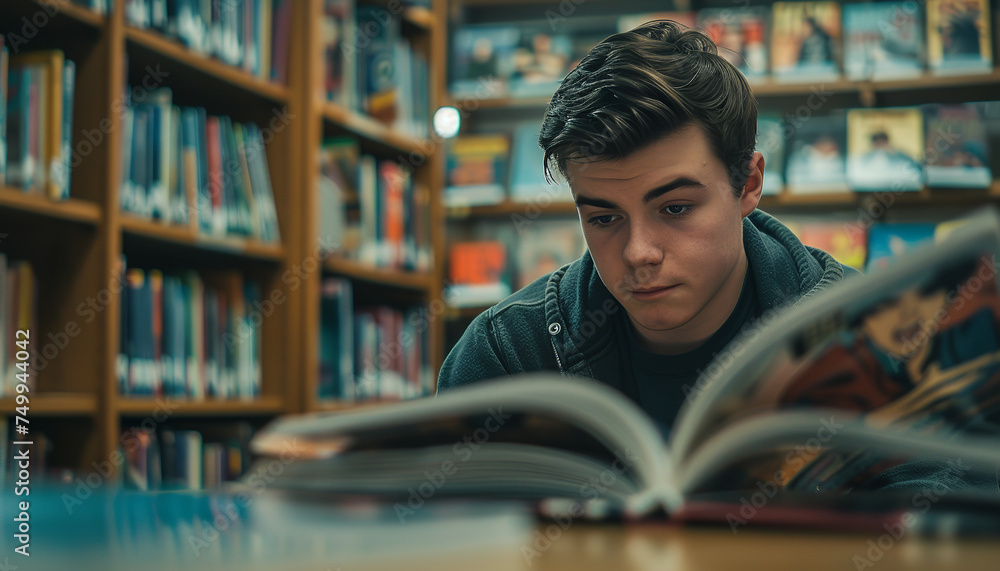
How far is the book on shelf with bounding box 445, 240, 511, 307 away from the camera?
3.16 m

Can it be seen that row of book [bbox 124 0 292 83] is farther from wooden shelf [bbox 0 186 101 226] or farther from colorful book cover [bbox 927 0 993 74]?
colorful book cover [bbox 927 0 993 74]

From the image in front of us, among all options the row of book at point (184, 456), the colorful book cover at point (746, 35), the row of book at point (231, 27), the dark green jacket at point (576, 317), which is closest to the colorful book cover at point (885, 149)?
the colorful book cover at point (746, 35)

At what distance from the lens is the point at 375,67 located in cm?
281

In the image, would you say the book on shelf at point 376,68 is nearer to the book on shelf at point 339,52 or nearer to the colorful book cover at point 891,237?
the book on shelf at point 339,52

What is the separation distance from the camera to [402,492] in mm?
519

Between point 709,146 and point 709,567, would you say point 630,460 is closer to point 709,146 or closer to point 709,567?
point 709,567

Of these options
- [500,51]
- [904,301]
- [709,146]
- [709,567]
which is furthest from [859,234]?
[709,567]

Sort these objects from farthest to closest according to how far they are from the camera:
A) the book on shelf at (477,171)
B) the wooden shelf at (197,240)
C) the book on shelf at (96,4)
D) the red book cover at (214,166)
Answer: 1. the book on shelf at (477,171)
2. the red book cover at (214,166)
3. the wooden shelf at (197,240)
4. the book on shelf at (96,4)

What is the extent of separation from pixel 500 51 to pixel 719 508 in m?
2.95

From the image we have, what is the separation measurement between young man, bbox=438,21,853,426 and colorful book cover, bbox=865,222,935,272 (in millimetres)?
1531

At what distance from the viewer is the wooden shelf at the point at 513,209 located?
3.07 meters

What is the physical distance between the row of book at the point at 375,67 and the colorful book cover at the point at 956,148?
5.55 feet

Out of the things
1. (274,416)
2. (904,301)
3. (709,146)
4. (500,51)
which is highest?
(500,51)

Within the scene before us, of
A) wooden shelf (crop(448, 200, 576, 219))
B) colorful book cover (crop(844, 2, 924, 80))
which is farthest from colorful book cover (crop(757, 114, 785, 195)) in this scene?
wooden shelf (crop(448, 200, 576, 219))
